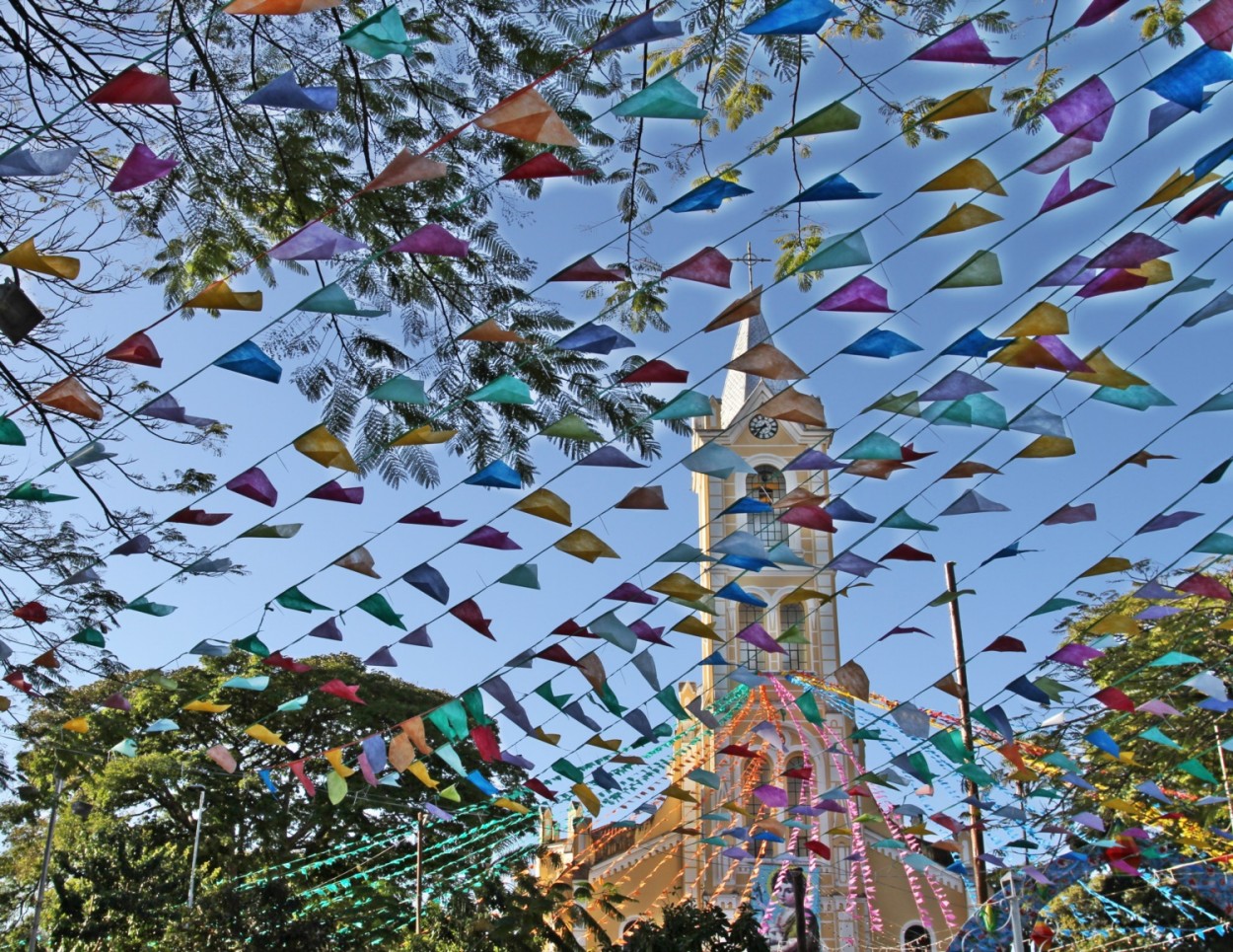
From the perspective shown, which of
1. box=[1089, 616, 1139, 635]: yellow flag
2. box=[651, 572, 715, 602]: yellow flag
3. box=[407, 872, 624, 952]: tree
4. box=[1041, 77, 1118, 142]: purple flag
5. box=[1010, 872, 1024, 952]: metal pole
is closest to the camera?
box=[1041, 77, 1118, 142]: purple flag

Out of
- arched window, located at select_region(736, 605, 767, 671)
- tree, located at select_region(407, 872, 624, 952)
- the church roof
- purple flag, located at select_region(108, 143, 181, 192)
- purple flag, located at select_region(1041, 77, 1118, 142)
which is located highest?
the church roof

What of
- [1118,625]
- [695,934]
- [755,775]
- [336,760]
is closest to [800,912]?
[695,934]

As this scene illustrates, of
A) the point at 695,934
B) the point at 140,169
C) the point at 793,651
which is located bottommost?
the point at 695,934

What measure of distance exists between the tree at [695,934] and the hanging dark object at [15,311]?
6229 mm

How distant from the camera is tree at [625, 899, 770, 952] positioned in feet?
25.9

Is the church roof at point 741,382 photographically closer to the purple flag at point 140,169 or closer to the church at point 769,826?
the church at point 769,826

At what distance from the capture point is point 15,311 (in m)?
3.19

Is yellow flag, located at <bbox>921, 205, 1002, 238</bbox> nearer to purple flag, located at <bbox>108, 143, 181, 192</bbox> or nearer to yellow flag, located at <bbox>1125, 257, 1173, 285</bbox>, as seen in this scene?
yellow flag, located at <bbox>1125, 257, 1173, 285</bbox>

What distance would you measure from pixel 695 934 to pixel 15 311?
21.2ft

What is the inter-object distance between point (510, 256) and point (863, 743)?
69.4ft

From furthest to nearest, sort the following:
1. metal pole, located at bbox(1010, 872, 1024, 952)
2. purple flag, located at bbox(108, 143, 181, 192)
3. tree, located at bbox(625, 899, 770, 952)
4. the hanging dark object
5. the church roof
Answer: the church roof, metal pole, located at bbox(1010, 872, 1024, 952), tree, located at bbox(625, 899, 770, 952), the hanging dark object, purple flag, located at bbox(108, 143, 181, 192)

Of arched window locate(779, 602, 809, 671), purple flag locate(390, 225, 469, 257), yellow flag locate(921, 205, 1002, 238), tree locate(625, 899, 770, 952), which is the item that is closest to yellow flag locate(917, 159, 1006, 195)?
yellow flag locate(921, 205, 1002, 238)

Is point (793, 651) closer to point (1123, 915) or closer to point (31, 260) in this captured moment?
point (1123, 915)

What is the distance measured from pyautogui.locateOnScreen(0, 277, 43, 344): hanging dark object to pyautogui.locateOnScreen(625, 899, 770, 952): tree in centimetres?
623
